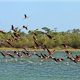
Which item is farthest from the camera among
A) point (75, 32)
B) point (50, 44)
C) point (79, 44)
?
point (75, 32)

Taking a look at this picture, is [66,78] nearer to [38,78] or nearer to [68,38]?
[38,78]

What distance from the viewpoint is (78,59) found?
47.6ft

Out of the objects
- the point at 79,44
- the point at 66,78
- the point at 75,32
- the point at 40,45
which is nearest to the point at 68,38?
the point at 79,44

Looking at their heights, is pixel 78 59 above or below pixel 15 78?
below

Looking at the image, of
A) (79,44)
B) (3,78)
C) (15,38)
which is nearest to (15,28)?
(15,38)

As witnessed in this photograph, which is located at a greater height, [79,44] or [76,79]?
[79,44]

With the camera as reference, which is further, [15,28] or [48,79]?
[48,79]

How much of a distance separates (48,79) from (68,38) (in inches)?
2453

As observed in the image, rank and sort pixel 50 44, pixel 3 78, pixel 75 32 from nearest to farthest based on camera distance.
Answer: pixel 3 78
pixel 50 44
pixel 75 32

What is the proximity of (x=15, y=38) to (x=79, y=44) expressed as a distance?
87.2 meters

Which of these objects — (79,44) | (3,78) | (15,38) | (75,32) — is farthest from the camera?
(75,32)

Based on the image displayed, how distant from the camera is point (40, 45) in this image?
1480 cm

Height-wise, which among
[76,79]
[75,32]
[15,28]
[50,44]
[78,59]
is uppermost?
[75,32]

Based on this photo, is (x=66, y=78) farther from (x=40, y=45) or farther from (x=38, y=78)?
(x=40, y=45)
